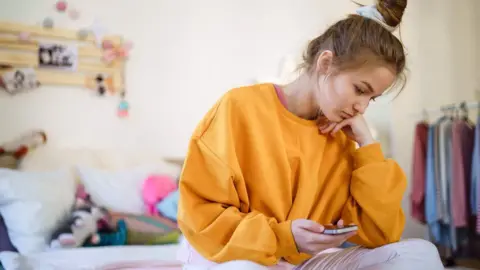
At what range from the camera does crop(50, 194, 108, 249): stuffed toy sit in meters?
1.52

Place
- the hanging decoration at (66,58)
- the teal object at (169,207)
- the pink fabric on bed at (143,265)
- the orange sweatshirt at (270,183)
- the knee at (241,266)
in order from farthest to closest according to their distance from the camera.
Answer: the hanging decoration at (66,58) < the teal object at (169,207) < the pink fabric on bed at (143,265) < the orange sweatshirt at (270,183) < the knee at (241,266)

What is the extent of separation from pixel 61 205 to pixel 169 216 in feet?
1.38

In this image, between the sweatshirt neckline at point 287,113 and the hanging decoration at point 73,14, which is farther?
the hanging decoration at point 73,14

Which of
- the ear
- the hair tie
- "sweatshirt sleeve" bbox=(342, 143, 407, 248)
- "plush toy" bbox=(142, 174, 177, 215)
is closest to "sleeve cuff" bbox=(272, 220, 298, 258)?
"sweatshirt sleeve" bbox=(342, 143, 407, 248)

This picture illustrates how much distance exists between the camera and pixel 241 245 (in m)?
0.76

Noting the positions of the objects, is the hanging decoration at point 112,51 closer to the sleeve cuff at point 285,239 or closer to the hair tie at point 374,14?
the hair tie at point 374,14

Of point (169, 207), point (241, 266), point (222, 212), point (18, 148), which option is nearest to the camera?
point (241, 266)

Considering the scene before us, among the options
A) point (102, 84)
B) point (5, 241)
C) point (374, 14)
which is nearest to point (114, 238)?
point (5, 241)

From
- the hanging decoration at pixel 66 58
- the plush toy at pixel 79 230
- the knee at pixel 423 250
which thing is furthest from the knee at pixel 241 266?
the hanging decoration at pixel 66 58

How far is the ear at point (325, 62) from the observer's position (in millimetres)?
895

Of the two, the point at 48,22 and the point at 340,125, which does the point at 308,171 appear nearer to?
the point at 340,125

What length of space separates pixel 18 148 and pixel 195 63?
0.97 m

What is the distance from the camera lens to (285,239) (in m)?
0.79

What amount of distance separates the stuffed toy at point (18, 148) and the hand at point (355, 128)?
4.96 ft
